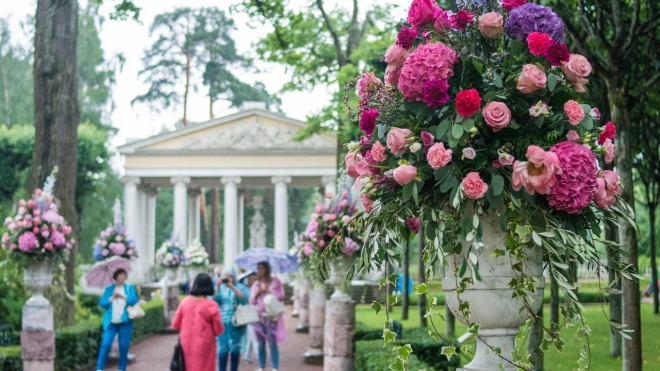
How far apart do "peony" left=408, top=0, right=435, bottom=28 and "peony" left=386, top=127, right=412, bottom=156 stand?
1.76ft

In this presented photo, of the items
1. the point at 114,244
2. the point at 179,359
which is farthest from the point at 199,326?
the point at 114,244

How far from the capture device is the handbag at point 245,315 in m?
11.9

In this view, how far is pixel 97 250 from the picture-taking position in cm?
1681

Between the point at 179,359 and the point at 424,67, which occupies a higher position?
the point at 424,67

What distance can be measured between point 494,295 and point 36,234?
938 centimetres

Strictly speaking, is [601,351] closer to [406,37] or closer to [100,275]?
[100,275]

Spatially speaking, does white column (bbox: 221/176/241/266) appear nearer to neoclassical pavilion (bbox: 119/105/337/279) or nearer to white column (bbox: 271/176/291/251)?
neoclassical pavilion (bbox: 119/105/337/279)

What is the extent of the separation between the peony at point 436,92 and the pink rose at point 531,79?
1.05 ft

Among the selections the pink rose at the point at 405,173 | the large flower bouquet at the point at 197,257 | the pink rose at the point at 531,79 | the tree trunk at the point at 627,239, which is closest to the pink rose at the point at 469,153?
the pink rose at the point at 405,173

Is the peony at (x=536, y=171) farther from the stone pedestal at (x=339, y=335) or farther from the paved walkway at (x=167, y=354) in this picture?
the paved walkway at (x=167, y=354)

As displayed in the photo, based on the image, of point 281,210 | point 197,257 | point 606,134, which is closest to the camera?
point 606,134

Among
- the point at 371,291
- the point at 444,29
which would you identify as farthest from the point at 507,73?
the point at 371,291

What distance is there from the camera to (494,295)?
419 centimetres

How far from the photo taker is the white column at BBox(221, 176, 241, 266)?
165 feet
